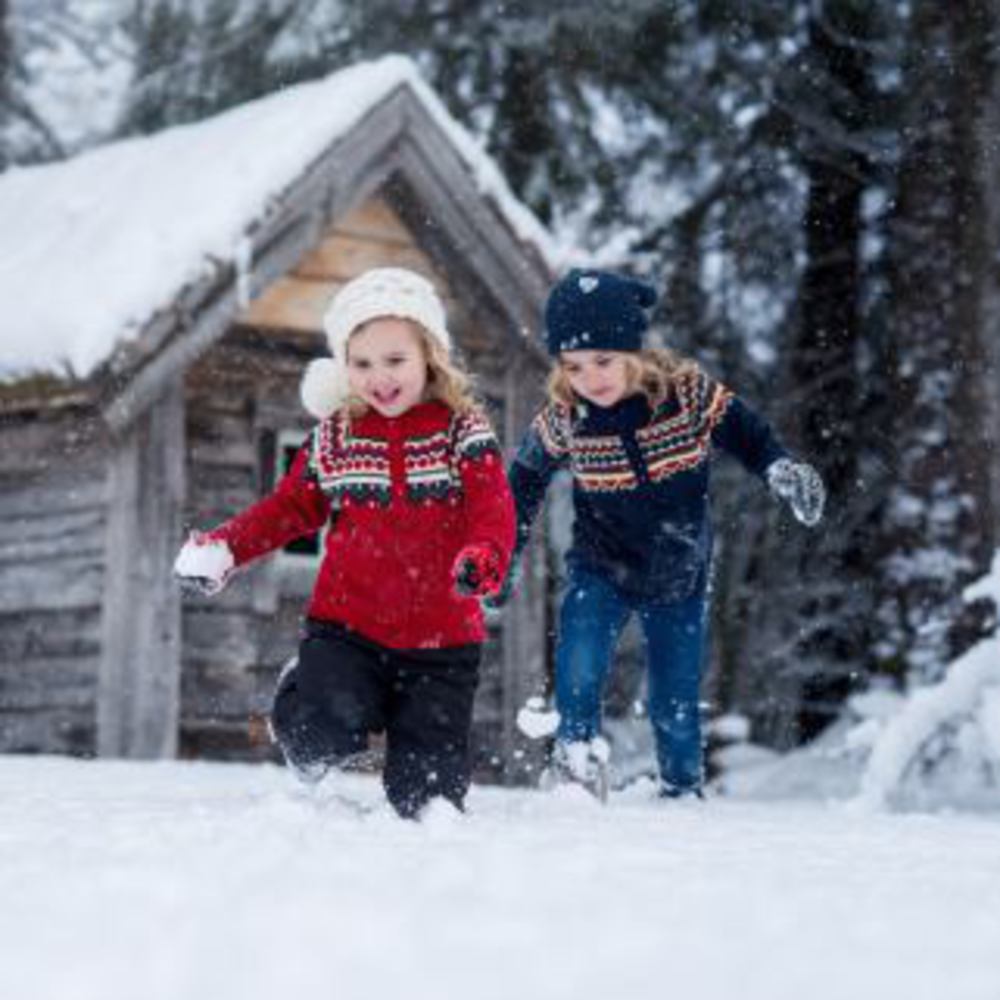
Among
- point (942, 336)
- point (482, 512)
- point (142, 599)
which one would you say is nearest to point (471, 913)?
point (482, 512)

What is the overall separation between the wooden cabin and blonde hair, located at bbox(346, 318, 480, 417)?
13.2ft

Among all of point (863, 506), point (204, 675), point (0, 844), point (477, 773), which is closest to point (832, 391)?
point (863, 506)

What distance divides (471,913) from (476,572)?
6.46 ft

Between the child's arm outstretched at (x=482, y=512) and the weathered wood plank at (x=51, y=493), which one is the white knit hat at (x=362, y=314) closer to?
the child's arm outstretched at (x=482, y=512)

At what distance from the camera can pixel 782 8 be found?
1293 centimetres

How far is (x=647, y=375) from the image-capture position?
582 cm

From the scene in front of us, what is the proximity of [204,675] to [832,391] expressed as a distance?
514cm

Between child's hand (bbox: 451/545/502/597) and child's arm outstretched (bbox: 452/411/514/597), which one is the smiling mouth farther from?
child's hand (bbox: 451/545/502/597)

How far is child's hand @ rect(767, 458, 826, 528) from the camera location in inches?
217

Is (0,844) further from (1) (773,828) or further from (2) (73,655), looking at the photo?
(2) (73,655)

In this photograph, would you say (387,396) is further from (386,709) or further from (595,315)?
(595,315)

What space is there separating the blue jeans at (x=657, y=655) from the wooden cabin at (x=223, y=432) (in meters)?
3.65

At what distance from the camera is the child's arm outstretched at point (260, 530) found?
16.1ft

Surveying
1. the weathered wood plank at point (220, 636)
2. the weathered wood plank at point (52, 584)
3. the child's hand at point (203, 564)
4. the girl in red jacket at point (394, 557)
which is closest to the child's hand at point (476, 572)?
the girl in red jacket at point (394, 557)
